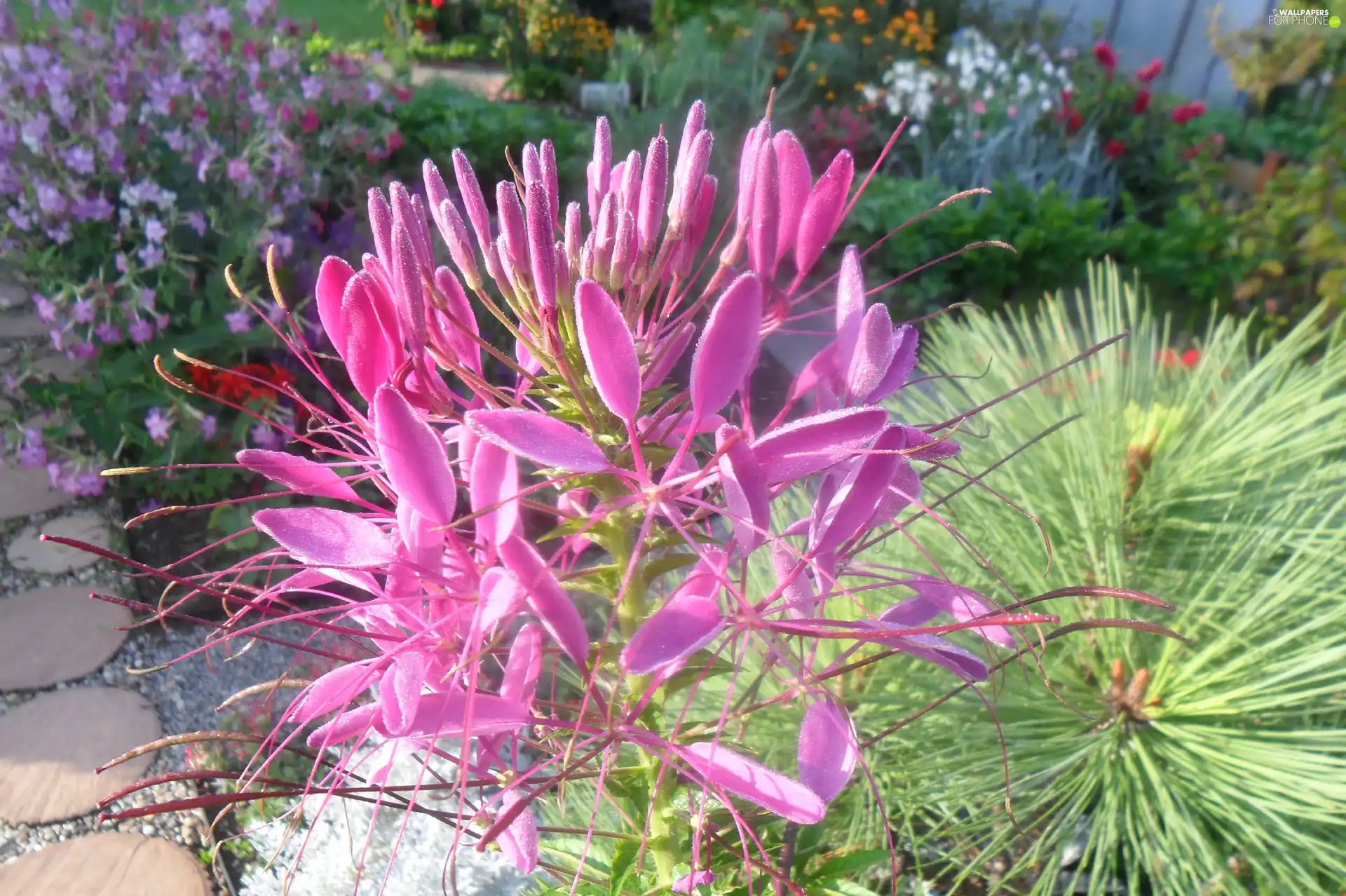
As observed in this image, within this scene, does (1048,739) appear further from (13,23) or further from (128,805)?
(13,23)

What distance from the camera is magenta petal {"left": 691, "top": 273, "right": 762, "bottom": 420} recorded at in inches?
20.8

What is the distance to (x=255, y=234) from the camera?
238cm

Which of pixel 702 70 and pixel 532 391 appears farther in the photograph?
pixel 702 70

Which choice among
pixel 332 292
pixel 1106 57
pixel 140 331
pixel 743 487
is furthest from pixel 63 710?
pixel 1106 57

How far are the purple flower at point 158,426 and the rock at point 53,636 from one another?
48 cm

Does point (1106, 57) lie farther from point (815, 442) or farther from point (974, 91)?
point (815, 442)

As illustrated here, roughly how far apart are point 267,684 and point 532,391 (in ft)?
1.05

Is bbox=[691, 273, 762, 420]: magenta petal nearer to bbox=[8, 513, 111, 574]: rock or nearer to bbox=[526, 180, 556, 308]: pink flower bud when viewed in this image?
bbox=[526, 180, 556, 308]: pink flower bud

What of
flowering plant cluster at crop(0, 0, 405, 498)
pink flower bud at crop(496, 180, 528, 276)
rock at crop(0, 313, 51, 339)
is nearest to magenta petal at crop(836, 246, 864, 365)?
pink flower bud at crop(496, 180, 528, 276)

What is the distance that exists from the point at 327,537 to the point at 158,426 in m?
1.94

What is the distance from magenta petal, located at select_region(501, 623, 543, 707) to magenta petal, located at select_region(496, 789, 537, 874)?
0.09 m

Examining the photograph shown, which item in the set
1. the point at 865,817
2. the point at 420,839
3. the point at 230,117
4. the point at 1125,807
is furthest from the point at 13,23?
the point at 1125,807

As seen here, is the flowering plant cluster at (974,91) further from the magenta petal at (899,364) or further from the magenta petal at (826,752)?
the magenta petal at (826,752)

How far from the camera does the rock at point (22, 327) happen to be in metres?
2.64
